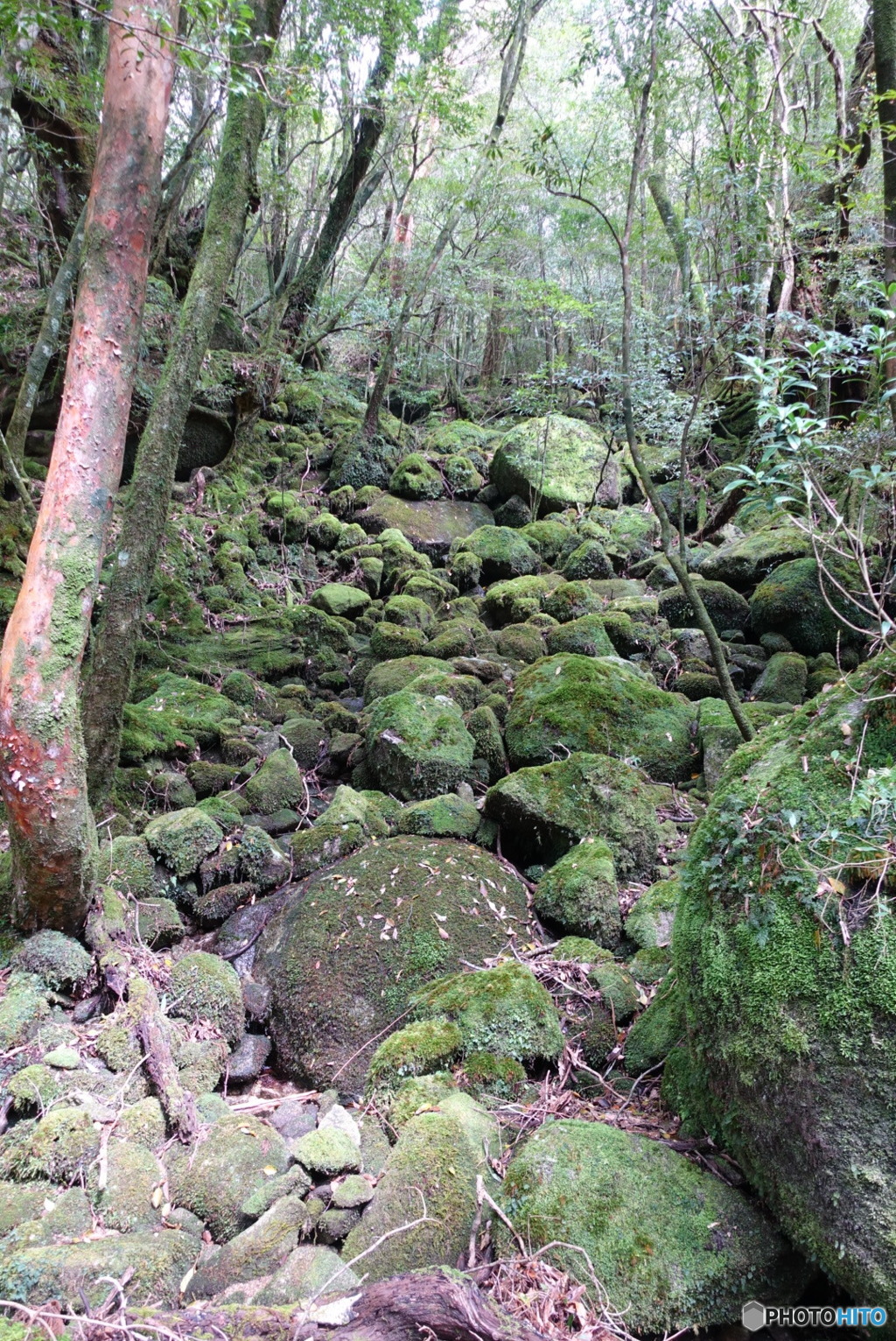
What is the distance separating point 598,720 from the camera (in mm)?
5816

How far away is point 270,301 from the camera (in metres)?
13.7

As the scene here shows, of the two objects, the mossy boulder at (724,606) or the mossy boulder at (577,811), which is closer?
the mossy boulder at (577,811)

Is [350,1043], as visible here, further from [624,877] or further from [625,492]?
[625,492]

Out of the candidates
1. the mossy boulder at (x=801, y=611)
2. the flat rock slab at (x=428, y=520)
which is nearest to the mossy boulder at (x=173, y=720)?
the flat rock slab at (x=428, y=520)

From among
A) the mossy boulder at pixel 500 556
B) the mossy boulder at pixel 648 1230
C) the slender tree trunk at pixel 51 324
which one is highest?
the slender tree trunk at pixel 51 324

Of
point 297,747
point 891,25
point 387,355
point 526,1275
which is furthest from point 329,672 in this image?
point 387,355

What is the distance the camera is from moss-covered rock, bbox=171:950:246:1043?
3.65 meters

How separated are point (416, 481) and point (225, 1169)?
1079 cm

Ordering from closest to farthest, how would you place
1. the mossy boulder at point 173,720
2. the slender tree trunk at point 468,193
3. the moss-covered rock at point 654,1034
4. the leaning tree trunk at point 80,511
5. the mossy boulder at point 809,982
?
the mossy boulder at point 809,982
the moss-covered rock at point 654,1034
the leaning tree trunk at point 80,511
the mossy boulder at point 173,720
the slender tree trunk at point 468,193

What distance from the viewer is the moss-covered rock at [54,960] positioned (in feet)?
10.9

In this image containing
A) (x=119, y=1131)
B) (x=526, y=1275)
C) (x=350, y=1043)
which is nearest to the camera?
(x=526, y=1275)

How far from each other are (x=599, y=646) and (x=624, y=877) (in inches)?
128

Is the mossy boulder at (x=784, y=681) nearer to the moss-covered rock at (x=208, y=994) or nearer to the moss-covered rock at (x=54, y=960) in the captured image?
the moss-covered rock at (x=208, y=994)

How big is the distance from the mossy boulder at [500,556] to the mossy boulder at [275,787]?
5176 millimetres
